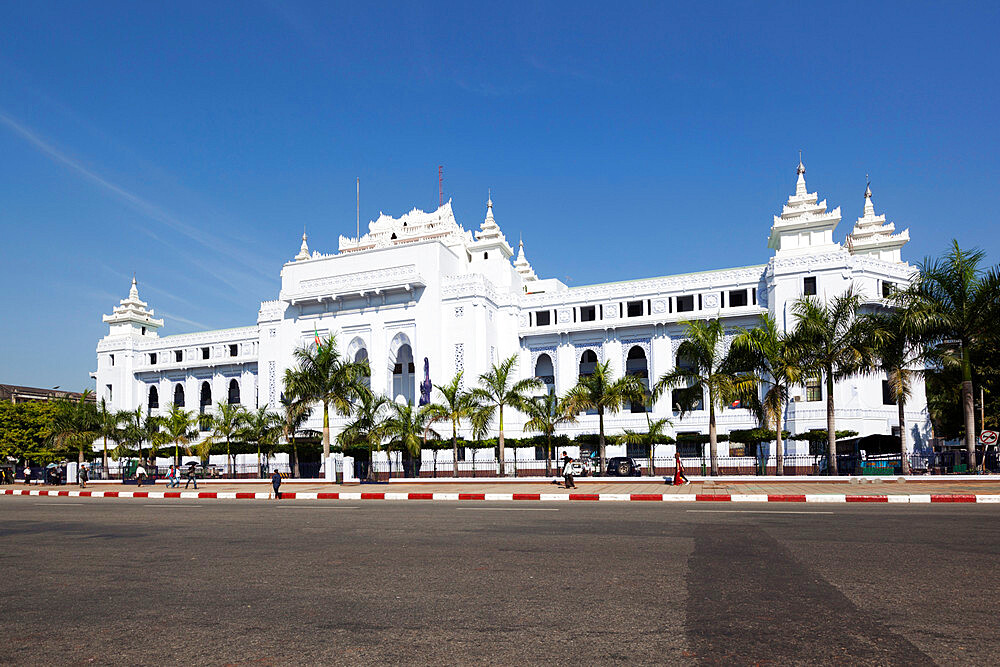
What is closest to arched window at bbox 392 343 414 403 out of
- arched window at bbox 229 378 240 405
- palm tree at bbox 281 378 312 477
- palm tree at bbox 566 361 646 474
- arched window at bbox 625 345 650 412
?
palm tree at bbox 281 378 312 477

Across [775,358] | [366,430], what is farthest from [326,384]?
[775,358]

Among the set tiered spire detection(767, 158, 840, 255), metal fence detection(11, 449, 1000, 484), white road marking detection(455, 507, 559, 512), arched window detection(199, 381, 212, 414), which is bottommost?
metal fence detection(11, 449, 1000, 484)

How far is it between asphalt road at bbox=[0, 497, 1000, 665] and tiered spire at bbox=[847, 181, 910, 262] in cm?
5031

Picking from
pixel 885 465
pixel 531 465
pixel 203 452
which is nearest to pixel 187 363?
pixel 203 452

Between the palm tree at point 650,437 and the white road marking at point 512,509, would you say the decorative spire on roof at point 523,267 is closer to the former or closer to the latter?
the palm tree at point 650,437

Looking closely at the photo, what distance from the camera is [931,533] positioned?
949cm

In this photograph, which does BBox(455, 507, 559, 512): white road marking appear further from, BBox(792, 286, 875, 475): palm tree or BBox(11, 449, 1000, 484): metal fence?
BBox(792, 286, 875, 475): palm tree

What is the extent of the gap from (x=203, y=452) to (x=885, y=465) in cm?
3617

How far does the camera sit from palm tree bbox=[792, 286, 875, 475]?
90.8 feet

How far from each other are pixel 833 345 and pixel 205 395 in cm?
5175

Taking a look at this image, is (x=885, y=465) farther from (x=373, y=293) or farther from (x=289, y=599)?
(x=373, y=293)

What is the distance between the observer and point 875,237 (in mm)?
55938

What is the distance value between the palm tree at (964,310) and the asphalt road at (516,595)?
1756 centimetres

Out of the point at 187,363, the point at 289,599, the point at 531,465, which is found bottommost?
the point at 531,465
